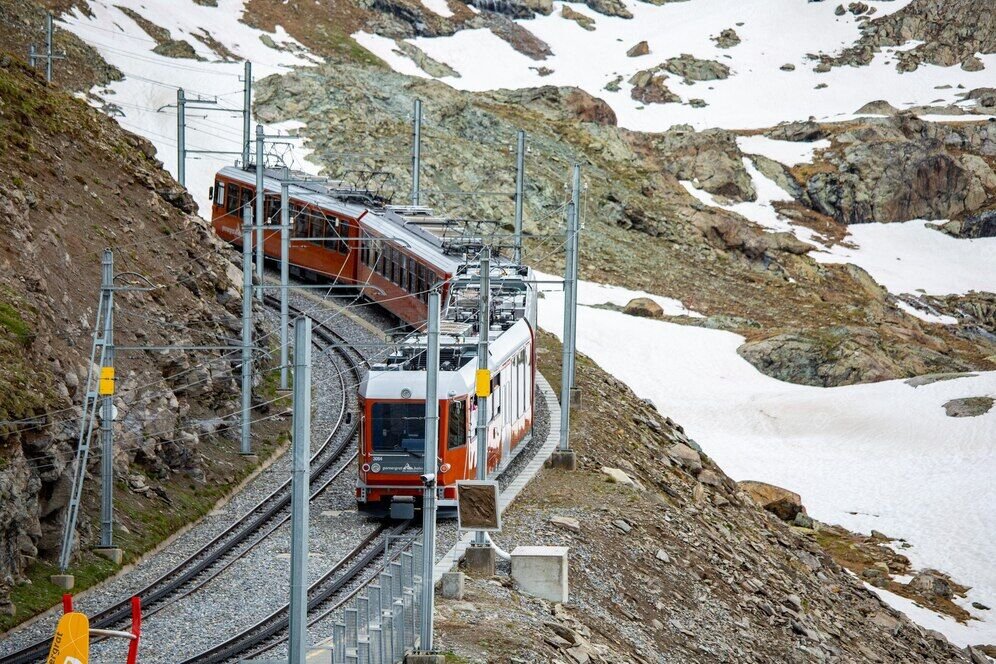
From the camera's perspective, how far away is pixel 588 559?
26812mm

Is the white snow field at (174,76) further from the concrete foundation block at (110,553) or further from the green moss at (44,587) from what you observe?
the green moss at (44,587)

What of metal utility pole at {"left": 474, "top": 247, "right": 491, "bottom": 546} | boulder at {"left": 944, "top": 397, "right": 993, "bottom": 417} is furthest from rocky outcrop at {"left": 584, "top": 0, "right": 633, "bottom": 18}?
metal utility pole at {"left": 474, "top": 247, "right": 491, "bottom": 546}

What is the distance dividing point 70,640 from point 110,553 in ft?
39.0

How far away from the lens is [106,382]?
24984mm

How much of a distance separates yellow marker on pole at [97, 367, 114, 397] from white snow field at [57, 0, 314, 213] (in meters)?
46.6

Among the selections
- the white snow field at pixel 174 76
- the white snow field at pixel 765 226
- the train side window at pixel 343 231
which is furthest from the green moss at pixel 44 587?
the white snow field at pixel 174 76

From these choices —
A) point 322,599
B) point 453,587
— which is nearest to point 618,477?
point 453,587

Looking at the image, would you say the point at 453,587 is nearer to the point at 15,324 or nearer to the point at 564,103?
the point at 15,324

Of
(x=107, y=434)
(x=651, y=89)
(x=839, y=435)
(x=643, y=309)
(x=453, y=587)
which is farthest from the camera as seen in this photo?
(x=651, y=89)

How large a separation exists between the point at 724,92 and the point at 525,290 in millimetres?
107572

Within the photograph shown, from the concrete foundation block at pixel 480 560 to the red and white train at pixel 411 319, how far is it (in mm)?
2980

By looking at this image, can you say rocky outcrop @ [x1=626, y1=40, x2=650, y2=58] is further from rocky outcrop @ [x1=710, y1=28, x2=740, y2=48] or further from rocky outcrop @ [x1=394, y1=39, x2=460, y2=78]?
rocky outcrop @ [x1=394, y1=39, x2=460, y2=78]

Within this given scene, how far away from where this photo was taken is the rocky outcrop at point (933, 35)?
14425 centimetres

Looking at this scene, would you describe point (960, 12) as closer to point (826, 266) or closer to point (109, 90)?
point (826, 266)
